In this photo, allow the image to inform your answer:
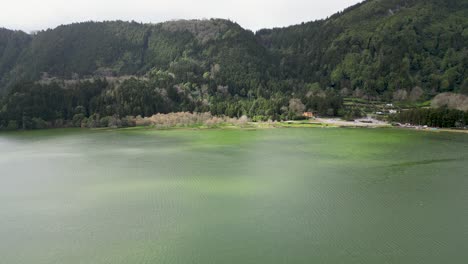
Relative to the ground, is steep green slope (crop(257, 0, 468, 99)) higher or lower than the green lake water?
higher

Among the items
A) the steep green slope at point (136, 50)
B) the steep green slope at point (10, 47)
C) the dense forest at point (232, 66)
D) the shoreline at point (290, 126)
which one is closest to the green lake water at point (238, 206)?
the shoreline at point (290, 126)

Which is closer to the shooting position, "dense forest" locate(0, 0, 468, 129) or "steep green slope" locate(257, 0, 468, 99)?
"dense forest" locate(0, 0, 468, 129)

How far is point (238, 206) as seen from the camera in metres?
24.1

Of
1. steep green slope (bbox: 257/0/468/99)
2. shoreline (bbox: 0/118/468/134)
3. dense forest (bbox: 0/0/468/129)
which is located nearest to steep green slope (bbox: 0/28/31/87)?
dense forest (bbox: 0/0/468/129)

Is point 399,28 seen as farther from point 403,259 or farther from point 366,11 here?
point 403,259

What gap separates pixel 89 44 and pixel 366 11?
117 m

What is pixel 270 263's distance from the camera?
Result: 16.5 m

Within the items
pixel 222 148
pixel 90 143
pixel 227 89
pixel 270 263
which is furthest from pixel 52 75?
pixel 270 263

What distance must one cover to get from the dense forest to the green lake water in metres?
48.3

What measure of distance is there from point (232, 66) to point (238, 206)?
4416 inches

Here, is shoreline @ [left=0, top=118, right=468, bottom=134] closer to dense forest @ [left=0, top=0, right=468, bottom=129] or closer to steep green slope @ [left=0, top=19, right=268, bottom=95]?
dense forest @ [left=0, top=0, right=468, bottom=129]

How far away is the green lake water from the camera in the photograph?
17.9m

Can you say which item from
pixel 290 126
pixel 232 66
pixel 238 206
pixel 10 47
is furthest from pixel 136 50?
pixel 238 206

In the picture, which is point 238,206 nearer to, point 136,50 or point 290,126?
point 290,126
